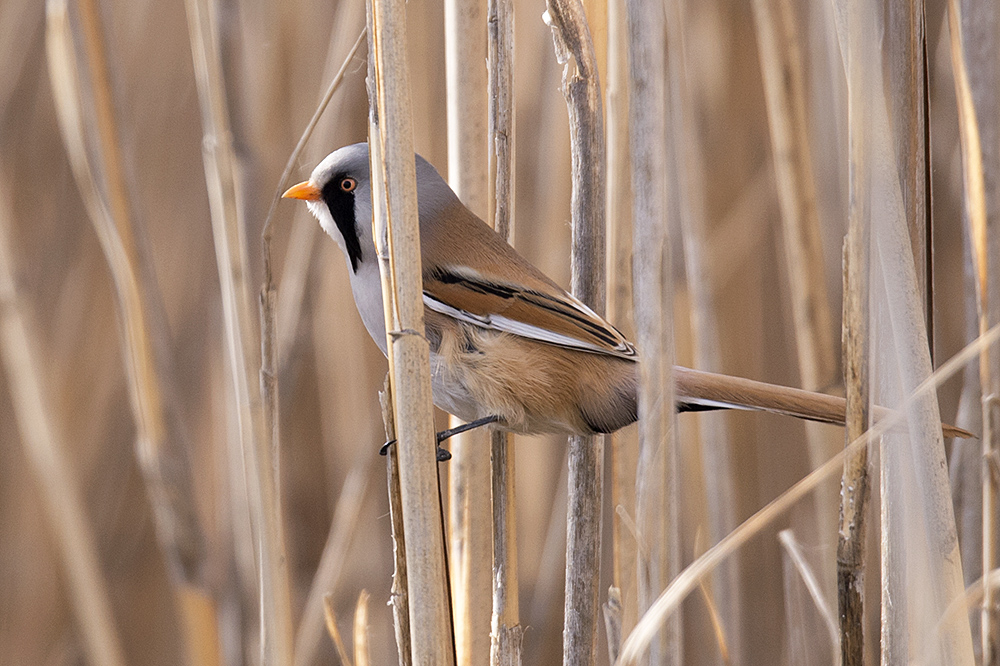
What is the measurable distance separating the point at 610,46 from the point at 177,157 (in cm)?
109

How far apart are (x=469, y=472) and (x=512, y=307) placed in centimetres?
21

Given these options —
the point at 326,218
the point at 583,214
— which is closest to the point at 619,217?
the point at 583,214

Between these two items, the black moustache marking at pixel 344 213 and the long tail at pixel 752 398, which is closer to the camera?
the long tail at pixel 752 398

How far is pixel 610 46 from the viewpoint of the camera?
0.99 metres

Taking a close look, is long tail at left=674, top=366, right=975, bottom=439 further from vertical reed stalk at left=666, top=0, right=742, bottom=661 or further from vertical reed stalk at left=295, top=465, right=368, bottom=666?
vertical reed stalk at left=295, top=465, right=368, bottom=666

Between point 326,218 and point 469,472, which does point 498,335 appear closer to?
point 469,472

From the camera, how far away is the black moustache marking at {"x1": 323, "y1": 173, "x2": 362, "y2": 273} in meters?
1.14

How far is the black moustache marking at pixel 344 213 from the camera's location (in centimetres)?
114

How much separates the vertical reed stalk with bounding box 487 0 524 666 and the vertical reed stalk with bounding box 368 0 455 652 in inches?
7.5

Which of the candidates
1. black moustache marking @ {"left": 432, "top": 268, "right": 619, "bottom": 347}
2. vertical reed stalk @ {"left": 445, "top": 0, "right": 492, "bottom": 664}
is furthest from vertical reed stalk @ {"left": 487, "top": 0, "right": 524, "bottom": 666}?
black moustache marking @ {"left": 432, "top": 268, "right": 619, "bottom": 347}

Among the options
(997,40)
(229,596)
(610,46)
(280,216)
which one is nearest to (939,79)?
(997,40)

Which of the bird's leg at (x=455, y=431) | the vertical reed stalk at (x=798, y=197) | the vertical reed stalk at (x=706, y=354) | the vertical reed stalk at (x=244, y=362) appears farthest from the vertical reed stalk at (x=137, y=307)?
the vertical reed stalk at (x=798, y=197)

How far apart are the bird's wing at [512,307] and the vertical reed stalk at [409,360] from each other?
332mm

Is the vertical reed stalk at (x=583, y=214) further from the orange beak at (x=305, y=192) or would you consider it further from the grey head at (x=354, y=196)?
the orange beak at (x=305, y=192)
